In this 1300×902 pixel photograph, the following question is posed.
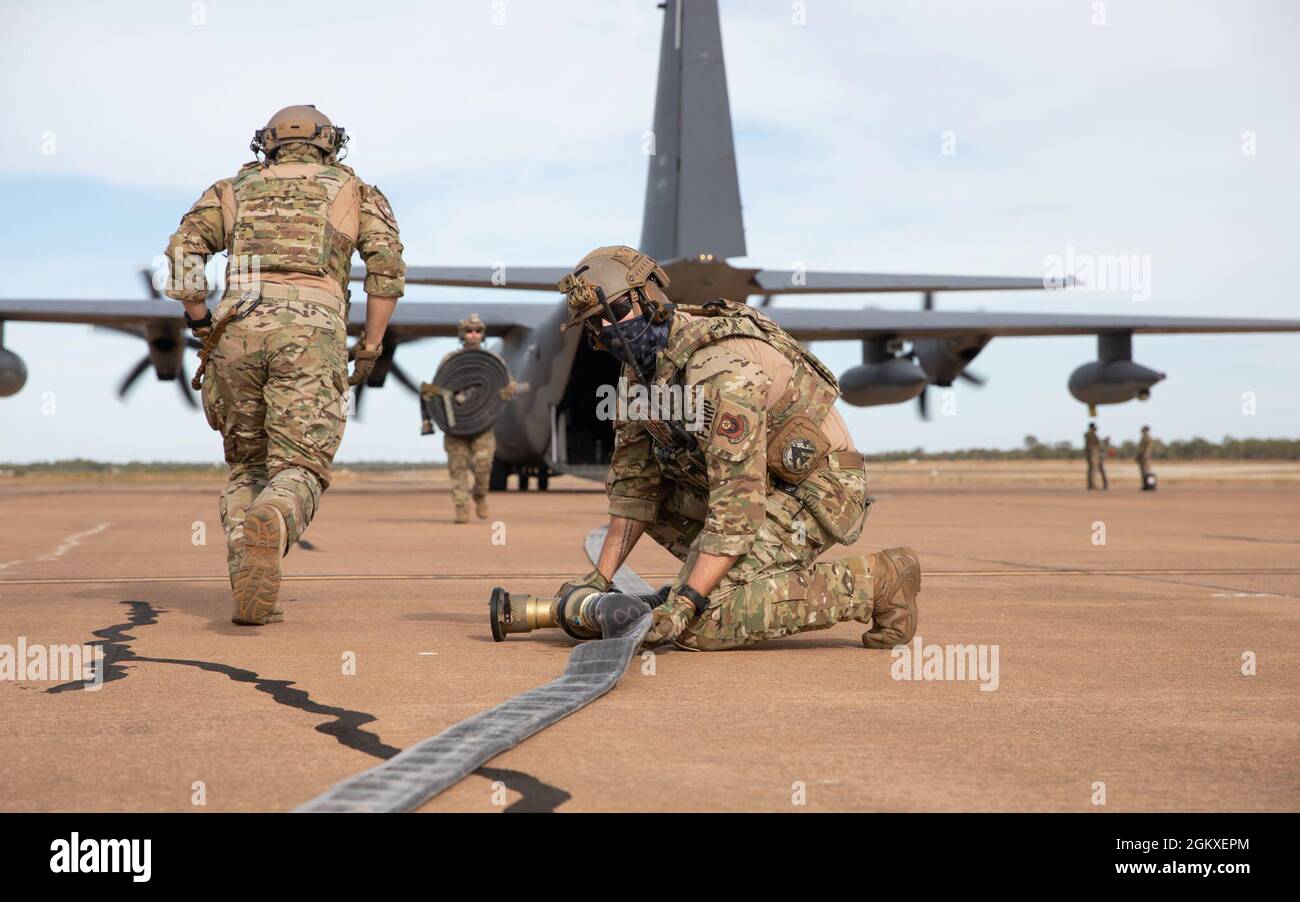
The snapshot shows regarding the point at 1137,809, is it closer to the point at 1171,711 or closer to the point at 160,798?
the point at 1171,711

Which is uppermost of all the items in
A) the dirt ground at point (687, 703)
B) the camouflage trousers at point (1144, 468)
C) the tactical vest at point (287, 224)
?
the tactical vest at point (287, 224)

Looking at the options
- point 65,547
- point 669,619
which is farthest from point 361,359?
point 65,547

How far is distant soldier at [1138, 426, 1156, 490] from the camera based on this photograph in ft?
102

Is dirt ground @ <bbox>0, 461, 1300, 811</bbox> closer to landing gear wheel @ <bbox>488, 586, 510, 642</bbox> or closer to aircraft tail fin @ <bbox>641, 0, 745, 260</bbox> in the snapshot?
landing gear wheel @ <bbox>488, 586, 510, 642</bbox>

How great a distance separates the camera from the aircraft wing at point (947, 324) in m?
28.3

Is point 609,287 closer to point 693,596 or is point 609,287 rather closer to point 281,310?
point 693,596

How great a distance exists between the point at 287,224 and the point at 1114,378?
2537 centimetres

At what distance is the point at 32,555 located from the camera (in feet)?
36.0

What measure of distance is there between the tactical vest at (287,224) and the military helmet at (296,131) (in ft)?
0.50

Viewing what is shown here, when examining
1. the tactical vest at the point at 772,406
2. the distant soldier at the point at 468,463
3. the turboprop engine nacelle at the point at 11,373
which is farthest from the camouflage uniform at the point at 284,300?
the turboprop engine nacelle at the point at 11,373

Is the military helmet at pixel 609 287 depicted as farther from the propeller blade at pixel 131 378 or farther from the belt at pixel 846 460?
the propeller blade at pixel 131 378

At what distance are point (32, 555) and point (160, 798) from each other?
9.05 meters

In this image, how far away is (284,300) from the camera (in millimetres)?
6238
